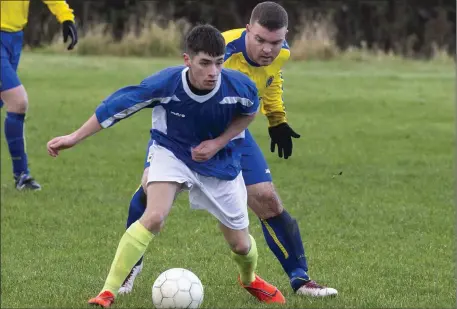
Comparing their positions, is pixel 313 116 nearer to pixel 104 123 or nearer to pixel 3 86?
pixel 3 86

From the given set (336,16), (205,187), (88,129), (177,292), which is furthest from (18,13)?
(336,16)

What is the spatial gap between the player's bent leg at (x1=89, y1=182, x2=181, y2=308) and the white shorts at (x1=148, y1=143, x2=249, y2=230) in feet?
0.24

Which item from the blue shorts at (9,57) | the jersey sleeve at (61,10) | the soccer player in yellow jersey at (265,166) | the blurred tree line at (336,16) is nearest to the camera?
the soccer player in yellow jersey at (265,166)

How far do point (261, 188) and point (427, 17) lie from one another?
2699cm

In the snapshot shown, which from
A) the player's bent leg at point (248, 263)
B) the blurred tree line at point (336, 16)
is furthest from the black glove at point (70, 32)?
the blurred tree line at point (336, 16)

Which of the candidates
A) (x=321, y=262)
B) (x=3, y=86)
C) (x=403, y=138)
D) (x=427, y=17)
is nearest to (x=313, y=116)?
(x=403, y=138)

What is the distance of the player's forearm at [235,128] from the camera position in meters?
5.22

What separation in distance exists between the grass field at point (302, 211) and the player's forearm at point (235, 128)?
3.13 ft

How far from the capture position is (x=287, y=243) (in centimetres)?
586

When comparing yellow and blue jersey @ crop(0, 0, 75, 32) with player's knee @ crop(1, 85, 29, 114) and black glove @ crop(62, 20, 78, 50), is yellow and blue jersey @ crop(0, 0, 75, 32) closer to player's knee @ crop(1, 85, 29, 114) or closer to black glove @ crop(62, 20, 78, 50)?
black glove @ crop(62, 20, 78, 50)

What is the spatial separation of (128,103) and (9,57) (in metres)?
4.70

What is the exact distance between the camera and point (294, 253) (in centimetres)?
586

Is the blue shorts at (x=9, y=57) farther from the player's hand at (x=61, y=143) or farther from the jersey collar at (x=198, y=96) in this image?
the jersey collar at (x=198, y=96)

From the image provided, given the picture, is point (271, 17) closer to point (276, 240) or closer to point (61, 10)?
point (276, 240)
